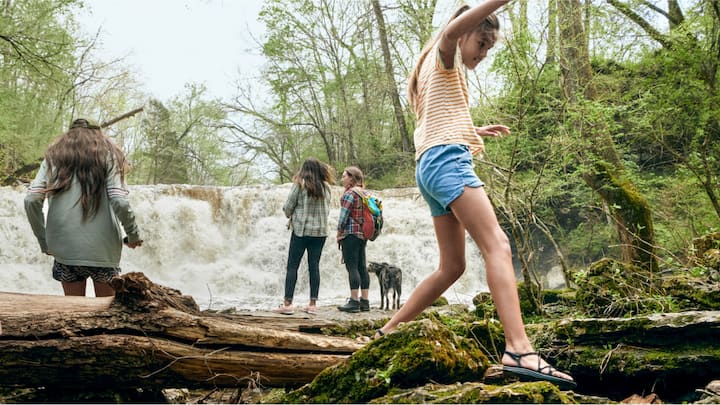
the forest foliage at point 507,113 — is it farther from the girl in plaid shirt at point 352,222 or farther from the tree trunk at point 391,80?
the girl in plaid shirt at point 352,222

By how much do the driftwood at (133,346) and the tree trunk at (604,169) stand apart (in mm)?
5284

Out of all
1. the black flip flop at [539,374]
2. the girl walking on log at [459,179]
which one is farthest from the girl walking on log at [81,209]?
the black flip flop at [539,374]

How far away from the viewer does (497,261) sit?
253cm

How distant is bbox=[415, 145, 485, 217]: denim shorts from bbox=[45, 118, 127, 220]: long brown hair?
227cm

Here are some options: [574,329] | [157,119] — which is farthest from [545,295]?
[157,119]

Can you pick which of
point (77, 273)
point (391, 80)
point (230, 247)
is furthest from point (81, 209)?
point (391, 80)

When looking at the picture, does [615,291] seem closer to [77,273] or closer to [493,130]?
[493,130]

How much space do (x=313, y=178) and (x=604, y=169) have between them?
4024 mm

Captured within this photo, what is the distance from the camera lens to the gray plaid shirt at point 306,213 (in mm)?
7617

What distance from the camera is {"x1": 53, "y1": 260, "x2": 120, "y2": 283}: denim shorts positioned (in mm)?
3555

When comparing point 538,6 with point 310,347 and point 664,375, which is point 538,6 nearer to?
point 664,375

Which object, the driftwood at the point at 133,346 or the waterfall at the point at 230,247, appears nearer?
the driftwood at the point at 133,346

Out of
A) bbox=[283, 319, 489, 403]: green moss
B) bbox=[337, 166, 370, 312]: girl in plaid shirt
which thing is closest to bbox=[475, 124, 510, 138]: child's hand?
bbox=[283, 319, 489, 403]: green moss

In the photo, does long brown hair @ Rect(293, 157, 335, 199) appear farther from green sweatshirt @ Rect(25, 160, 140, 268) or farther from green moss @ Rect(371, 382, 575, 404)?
green moss @ Rect(371, 382, 575, 404)
